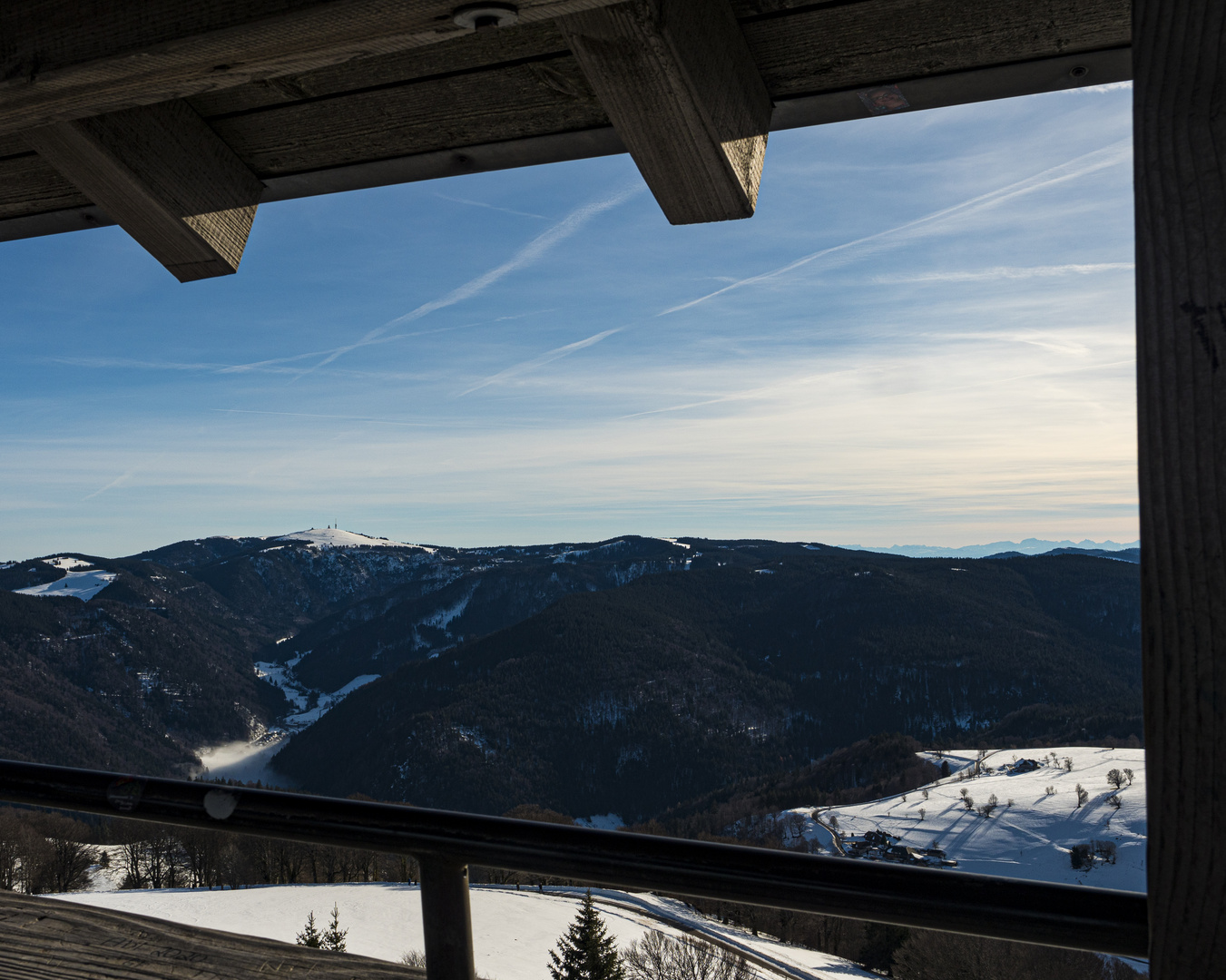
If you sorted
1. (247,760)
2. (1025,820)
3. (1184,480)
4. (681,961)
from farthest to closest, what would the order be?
(247,760)
(1025,820)
(681,961)
(1184,480)

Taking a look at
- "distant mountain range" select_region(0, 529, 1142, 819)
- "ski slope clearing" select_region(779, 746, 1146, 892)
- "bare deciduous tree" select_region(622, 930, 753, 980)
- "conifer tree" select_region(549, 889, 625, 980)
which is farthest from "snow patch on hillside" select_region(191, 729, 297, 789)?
"conifer tree" select_region(549, 889, 625, 980)

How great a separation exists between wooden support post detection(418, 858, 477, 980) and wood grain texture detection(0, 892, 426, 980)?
0.35 m

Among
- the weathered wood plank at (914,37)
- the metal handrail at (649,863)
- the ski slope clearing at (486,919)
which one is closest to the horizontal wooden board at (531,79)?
the weathered wood plank at (914,37)

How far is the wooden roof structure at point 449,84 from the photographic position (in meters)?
1.06

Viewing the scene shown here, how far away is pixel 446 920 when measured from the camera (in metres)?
1.23

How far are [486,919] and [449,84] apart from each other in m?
85.8

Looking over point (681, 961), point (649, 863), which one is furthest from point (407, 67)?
point (681, 961)

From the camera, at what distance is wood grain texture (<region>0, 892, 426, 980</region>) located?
1.65 m

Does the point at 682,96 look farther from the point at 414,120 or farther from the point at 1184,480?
the point at 1184,480

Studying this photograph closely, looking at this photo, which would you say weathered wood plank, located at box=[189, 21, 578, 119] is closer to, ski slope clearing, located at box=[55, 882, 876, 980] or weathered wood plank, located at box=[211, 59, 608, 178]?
weathered wood plank, located at box=[211, 59, 608, 178]

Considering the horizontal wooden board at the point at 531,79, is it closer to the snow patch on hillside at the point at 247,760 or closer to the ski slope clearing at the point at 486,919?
the ski slope clearing at the point at 486,919

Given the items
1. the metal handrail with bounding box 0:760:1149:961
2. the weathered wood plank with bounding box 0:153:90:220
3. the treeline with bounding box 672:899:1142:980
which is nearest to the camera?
the metal handrail with bounding box 0:760:1149:961

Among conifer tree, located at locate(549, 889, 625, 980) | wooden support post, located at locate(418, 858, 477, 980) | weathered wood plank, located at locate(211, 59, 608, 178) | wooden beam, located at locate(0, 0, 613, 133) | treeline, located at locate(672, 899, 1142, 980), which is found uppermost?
weathered wood plank, located at locate(211, 59, 608, 178)

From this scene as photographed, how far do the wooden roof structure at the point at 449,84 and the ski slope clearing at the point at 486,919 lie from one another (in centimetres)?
6653
